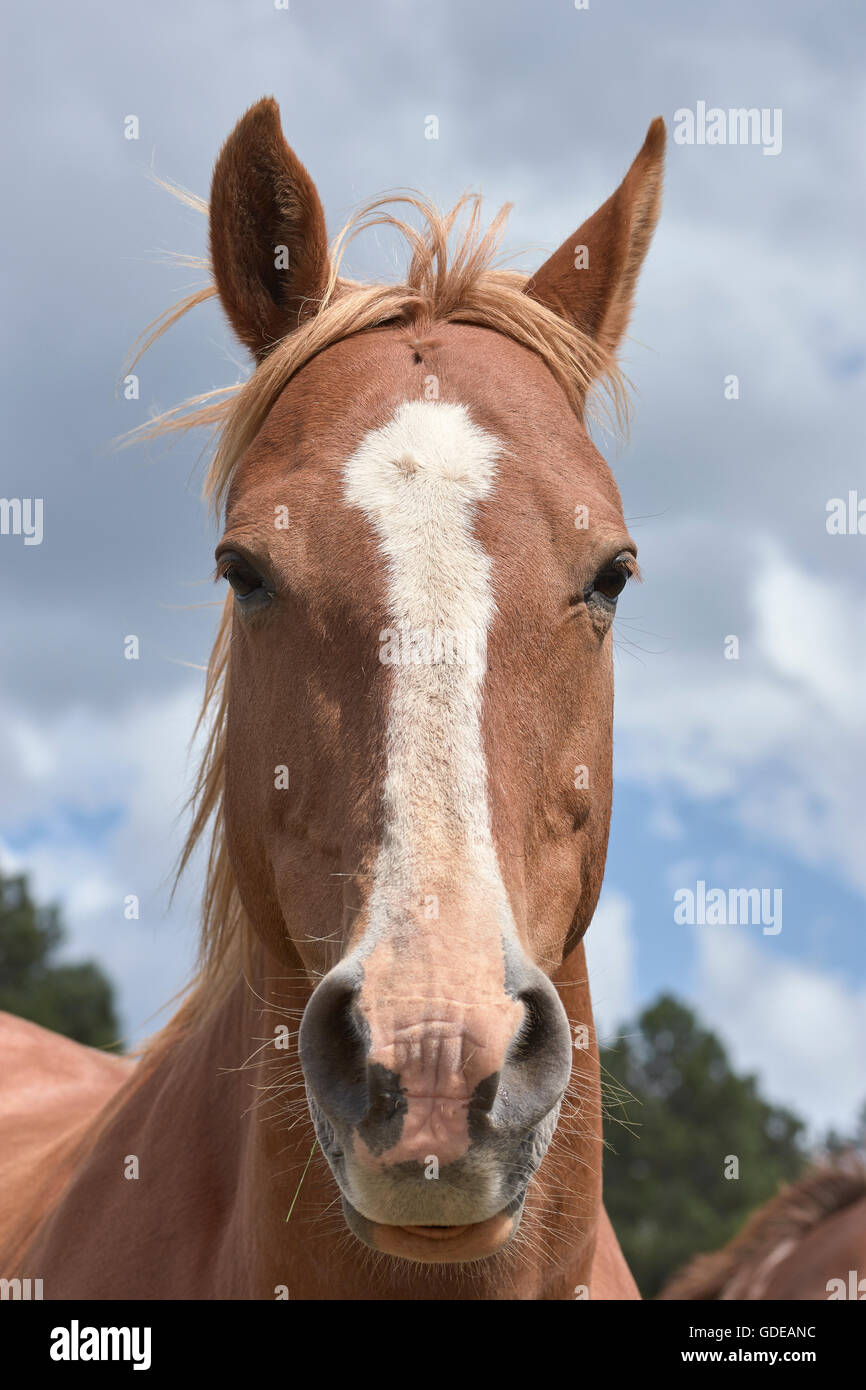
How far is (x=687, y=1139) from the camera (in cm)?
4578

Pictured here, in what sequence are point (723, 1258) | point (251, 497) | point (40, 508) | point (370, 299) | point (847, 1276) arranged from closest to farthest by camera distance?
1. point (251, 497)
2. point (370, 299)
3. point (40, 508)
4. point (847, 1276)
5. point (723, 1258)

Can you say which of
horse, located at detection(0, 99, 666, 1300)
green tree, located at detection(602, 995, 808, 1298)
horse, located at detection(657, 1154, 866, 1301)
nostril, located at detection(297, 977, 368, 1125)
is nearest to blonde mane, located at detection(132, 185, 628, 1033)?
horse, located at detection(0, 99, 666, 1300)

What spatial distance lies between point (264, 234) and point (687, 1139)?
1853 inches

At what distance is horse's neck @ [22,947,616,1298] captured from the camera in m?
2.70

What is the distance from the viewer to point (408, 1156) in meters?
2.04

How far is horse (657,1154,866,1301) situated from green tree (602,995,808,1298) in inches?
1511

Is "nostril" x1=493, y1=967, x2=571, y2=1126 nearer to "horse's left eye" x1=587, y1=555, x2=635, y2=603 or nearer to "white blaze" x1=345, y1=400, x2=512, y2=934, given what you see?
"white blaze" x1=345, y1=400, x2=512, y2=934

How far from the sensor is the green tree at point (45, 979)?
1323 inches

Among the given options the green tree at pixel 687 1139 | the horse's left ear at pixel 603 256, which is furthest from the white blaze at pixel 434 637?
the green tree at pixel 687 1139

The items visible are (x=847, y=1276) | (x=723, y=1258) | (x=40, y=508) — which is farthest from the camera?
(x=723, y=1258)

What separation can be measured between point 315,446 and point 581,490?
0.62 m
